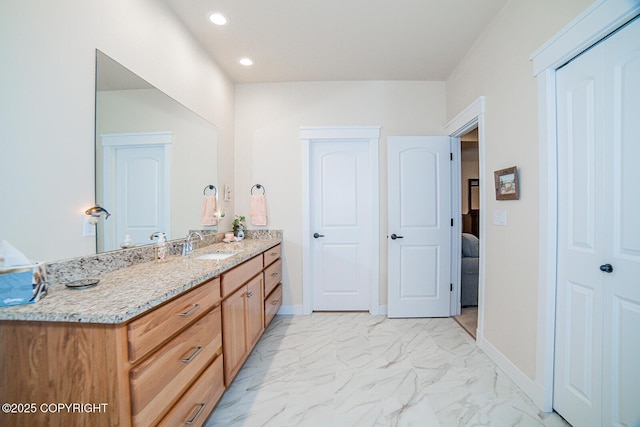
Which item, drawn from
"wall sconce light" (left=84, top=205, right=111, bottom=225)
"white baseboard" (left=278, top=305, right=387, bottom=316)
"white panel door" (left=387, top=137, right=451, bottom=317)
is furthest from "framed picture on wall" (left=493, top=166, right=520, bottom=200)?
"wall sconce light" (left=84, top=205, right=111, bottom=225)

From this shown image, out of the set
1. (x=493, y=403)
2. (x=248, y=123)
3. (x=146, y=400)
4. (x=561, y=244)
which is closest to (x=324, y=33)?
(x=248, y=123)

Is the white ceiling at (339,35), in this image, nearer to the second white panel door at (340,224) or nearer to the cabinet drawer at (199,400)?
the second white panel door at (340,224)

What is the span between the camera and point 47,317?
0.83 metres

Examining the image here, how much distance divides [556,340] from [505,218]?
0.81 m

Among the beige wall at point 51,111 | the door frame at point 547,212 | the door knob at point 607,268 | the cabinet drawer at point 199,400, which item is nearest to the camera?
the beige wall at point 51,111

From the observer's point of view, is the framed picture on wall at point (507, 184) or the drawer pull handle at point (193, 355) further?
the framed picture on wall at point (507, 184)

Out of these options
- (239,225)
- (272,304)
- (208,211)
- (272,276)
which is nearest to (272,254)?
(272,276)

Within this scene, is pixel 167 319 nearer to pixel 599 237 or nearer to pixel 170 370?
pixel 170 370

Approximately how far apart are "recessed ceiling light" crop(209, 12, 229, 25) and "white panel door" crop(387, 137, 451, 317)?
1.86 metres

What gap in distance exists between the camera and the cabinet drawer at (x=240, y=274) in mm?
1584

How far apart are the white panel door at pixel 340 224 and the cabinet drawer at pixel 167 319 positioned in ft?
5.84

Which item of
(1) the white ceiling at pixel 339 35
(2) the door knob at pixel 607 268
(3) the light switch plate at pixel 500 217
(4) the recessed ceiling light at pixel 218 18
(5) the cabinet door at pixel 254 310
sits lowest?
(5) the cabinet door at pixel 254 310

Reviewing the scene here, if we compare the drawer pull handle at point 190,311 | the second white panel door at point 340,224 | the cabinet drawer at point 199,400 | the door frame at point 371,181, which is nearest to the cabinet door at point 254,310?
the cabinet drawer at point 199,400

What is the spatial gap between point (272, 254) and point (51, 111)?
6.14ft
